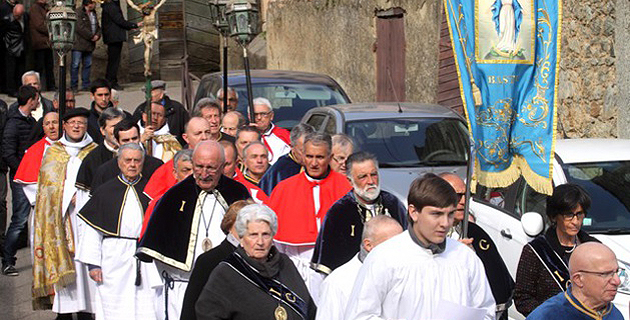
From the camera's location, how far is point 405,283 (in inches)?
208

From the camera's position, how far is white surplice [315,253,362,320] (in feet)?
19.6

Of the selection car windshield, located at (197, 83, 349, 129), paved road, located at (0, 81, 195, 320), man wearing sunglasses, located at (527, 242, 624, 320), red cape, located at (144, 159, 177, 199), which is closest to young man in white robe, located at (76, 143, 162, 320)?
red cape, located at (144, 159, 177, 199)

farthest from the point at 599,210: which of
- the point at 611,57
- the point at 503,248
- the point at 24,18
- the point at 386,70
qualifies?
the point at 24,18

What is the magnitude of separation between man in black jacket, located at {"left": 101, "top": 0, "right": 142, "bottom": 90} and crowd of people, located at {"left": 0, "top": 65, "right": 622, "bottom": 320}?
1120 cm

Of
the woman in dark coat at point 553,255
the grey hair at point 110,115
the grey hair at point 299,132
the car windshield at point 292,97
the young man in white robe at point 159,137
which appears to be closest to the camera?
the woman in dark coat at point 553,255

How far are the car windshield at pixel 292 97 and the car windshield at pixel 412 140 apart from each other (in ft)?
7.89

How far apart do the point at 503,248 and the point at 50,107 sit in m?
6.49

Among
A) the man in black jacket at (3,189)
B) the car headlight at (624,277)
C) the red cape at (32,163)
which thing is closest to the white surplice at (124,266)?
the red cape at (32,163)

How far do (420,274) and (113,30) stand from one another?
770 inches

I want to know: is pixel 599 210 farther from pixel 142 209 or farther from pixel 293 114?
pixel 293 114

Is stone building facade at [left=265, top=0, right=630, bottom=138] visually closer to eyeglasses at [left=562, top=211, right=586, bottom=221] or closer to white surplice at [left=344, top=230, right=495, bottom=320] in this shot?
eyeglasses at [left=562, top=211, right=586, bottom=221]

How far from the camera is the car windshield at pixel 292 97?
14.4 meters

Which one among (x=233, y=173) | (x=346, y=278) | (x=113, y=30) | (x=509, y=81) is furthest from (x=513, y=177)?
(x=113, y=30)

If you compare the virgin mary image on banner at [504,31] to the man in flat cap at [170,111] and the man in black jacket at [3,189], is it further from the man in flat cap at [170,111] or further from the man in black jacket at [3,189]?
the man in black jacket at [3,189]
